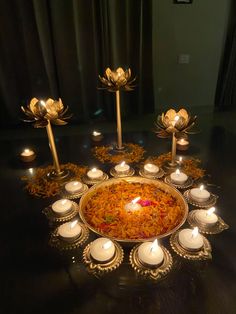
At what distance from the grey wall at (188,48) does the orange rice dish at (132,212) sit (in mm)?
1787

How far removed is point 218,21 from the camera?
236cm

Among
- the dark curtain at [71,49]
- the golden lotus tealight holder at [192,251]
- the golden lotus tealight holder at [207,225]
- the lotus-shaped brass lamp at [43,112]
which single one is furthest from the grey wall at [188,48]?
the golden lotus tealight holder at [192,251]

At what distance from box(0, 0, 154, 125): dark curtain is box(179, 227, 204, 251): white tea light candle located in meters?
1.76

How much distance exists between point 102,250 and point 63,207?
245 millimetres

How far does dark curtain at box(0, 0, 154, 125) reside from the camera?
198 cm

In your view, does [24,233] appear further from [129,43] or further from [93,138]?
[129,43]

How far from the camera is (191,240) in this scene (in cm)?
72

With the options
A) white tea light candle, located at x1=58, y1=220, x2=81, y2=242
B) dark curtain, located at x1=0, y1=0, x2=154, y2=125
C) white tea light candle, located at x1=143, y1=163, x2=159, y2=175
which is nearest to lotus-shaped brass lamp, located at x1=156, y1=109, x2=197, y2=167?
white tea light candle, located at x1=143, y1=163, x2=159, y2=175

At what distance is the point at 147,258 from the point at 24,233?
0.44m

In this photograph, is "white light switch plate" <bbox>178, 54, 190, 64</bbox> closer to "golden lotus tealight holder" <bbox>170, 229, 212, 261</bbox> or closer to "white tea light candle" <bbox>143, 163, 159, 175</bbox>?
"white tea light candle" <bbox>143, 163, 159, 175</bbox>

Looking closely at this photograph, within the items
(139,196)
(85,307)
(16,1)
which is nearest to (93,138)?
(139,196)

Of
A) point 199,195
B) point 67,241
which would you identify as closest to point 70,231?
point 67,241

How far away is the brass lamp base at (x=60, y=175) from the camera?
1157 mm

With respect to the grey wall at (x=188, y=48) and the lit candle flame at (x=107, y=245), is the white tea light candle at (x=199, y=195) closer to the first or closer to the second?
the lit candle flame at (x=107, y=245)
